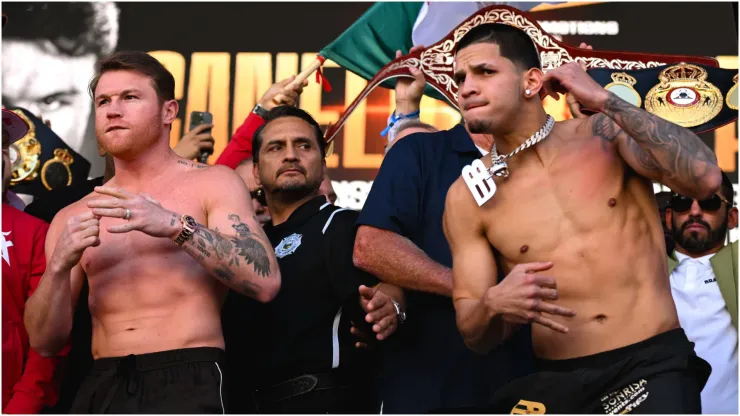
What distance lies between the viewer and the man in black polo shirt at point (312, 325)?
4.31 meters

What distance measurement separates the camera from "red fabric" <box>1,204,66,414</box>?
14.4 feet

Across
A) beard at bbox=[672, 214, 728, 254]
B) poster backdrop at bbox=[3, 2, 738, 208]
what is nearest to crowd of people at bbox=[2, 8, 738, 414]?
beard at bbox=[672, 214, 728, 254]

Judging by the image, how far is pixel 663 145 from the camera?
11.6 ft

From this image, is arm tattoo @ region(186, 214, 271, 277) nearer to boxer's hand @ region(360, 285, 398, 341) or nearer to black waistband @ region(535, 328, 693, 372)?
boxer's hand @ region(360, 285, 398, 341)

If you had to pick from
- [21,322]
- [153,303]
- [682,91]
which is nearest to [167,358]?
[153,303]

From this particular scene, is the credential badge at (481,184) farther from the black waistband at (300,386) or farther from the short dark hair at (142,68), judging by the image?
the short dark hair at (142,68)

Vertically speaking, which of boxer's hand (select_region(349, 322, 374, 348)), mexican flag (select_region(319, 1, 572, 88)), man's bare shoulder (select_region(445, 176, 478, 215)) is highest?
mexican flag (select_region(319, 1, 572, 88))

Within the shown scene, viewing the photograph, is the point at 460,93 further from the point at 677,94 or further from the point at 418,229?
the point at 677,94

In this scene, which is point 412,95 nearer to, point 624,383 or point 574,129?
point 574,129

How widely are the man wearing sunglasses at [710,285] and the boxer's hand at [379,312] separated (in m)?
2.09

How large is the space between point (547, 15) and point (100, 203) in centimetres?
473

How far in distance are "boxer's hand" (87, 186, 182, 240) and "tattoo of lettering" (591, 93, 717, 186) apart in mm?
1452

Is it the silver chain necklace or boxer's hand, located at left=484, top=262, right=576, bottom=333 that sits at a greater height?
the silver chain necklace

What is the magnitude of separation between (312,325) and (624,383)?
1.40 m
